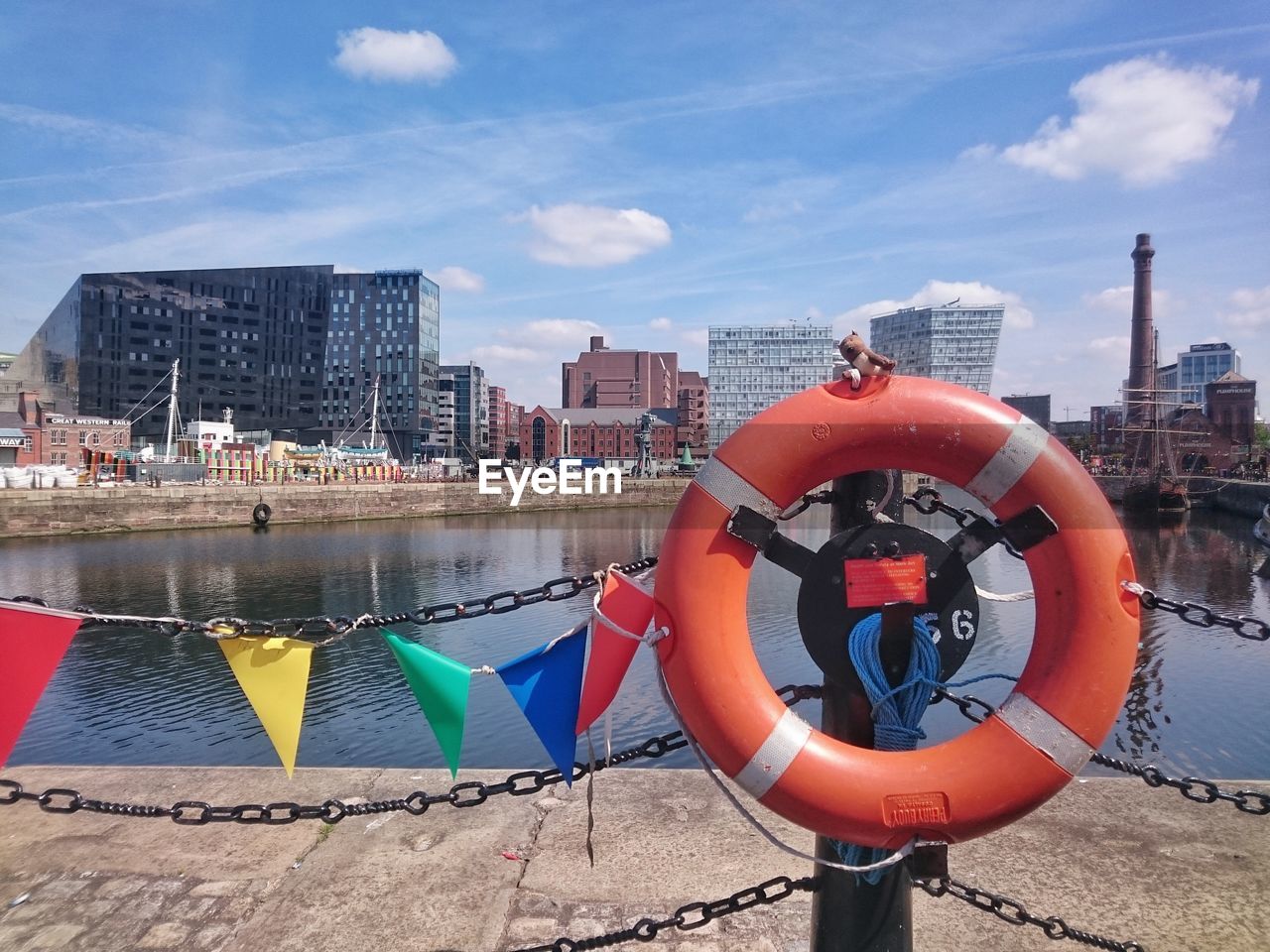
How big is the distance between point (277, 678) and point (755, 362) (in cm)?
10653

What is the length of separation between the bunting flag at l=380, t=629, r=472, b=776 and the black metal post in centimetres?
109

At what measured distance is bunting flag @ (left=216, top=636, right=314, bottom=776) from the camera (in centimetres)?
241

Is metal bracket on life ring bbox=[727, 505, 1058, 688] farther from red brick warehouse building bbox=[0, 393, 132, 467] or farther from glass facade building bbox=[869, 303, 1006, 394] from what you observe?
glass facade building bbox=[869, 303, 1006, 394]

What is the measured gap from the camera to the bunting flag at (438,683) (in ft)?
7.75

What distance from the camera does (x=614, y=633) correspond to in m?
2.27

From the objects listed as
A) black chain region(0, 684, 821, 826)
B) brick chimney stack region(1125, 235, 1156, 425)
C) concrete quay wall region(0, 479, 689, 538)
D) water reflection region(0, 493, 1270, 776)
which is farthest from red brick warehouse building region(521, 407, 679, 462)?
black chain region(0, 684, 821, 826)

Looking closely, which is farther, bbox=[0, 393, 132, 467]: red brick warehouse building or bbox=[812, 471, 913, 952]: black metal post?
bbox=[0, 393, 132, 467]: red brick warehouse building

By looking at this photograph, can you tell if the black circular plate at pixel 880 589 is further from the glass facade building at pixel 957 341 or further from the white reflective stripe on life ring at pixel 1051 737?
the glass facade building at pixel 957 341

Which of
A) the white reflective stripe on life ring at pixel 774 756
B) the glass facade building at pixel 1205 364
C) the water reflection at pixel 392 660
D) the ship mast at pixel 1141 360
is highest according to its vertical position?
the glass facade building at pixel 1205 364

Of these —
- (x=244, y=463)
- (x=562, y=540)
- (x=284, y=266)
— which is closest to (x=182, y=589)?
(x=562, y=540)

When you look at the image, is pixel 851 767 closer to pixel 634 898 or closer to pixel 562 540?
pixel 634 898

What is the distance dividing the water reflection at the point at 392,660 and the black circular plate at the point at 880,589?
11.1 inches

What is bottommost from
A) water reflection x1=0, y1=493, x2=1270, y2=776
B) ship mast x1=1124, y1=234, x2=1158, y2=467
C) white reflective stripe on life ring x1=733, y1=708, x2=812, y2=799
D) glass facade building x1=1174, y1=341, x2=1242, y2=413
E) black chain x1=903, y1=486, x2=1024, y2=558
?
water reflection x1=0, y1=493, x2=1270, y2=776

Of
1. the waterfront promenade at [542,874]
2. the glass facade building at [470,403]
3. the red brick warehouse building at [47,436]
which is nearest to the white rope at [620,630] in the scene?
the waterfront promenade at [542,874]
